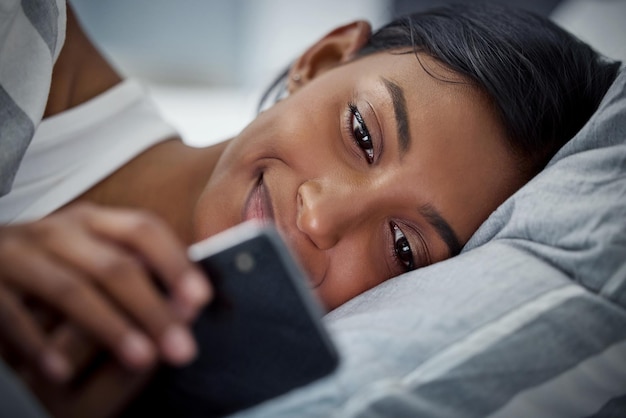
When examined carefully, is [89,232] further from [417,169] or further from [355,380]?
[417,169]

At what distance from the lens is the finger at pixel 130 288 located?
1.10 feet

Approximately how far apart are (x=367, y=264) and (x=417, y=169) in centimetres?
14

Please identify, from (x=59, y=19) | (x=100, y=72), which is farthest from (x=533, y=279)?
(x=100, y=72)

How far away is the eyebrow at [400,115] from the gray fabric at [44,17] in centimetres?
46

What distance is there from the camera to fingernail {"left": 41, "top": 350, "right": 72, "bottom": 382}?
1.06ft

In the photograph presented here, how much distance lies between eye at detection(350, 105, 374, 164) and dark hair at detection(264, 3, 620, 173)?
0.16 m

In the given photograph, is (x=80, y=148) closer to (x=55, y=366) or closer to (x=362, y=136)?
(x=362, y=136)

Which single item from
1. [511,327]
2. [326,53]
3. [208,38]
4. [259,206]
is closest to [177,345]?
[511,327]

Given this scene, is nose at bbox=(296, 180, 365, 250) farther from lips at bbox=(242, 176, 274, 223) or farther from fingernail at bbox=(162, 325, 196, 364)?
fingernail at bbox=(162, 325, 196, 364)

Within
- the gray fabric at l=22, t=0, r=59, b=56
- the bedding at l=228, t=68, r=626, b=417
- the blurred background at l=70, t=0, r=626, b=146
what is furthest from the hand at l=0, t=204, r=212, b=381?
the blurred background at l=70, t=0, r=626, b=146

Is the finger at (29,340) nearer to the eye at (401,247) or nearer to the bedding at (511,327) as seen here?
the bedding at (511,327)

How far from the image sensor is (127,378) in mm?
360

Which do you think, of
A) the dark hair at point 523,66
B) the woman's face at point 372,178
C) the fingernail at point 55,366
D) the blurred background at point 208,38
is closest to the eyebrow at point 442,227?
the woman's face at point 372,178

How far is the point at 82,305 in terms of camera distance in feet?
1.08
